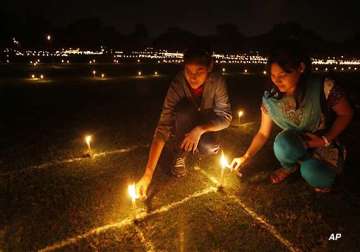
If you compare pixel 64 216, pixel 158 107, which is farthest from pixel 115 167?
pixel 158 107

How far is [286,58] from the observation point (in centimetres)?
288

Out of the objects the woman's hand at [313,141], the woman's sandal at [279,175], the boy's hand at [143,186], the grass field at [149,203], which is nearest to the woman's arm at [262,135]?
the grass field at [149,203]

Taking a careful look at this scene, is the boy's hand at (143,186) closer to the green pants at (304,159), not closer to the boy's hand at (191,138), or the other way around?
the boy's hand at (191,138)

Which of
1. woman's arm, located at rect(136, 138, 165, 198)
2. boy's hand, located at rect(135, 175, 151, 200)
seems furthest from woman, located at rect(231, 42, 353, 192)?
boy's hand, located at rect(135, 175, 151, 200)

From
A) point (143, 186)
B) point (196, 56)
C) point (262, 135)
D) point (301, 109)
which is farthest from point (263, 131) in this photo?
point (143, 186)

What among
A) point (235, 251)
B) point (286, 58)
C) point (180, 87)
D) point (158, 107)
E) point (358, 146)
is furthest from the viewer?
point (158, 107)

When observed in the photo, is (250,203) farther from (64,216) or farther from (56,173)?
(56,173)

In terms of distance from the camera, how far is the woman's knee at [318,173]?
3.26 m

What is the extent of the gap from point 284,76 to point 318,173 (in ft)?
4.06

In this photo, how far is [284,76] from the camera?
9.80 ft

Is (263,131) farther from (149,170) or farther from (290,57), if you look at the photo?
(149,170)

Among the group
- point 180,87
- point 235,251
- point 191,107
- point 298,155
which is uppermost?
point 180,87

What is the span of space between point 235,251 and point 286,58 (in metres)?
2.00

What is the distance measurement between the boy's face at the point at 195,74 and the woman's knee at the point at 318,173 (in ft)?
5.43
